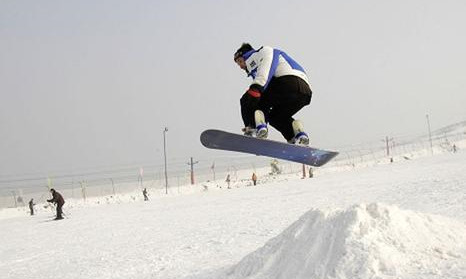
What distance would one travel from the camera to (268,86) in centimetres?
500

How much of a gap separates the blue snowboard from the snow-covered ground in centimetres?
70

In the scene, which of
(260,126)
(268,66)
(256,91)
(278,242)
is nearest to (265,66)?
(268,66)

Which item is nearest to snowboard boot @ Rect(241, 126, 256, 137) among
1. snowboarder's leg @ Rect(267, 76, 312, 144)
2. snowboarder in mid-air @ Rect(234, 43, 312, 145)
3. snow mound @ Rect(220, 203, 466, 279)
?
snowboarder in mid-air @ Rect(234, 43, 312, 145)

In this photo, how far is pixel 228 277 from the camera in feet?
20.4

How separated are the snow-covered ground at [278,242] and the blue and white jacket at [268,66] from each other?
1.74 metres

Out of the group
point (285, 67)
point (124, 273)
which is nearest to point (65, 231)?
point (124, 273)

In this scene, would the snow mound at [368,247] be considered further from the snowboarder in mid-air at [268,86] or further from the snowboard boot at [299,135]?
the snowboarder in mid-air at [268,86]

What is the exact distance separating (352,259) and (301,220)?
136 cm

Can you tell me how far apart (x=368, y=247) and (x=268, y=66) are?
2.11m

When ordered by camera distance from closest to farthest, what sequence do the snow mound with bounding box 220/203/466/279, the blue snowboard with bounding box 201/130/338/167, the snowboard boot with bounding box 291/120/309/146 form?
the snow mound with bounding box 220/203/466/279 < the blue snowboard with bounding box 201/130/338/167 < the snowboard boot with bounding box 291/120/309/146

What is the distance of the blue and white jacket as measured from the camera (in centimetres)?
479

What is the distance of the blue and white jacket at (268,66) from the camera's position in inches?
188

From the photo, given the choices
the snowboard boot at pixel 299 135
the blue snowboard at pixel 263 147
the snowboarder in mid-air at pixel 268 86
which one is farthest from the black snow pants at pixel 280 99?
the blue snowboard at pixel 263 147

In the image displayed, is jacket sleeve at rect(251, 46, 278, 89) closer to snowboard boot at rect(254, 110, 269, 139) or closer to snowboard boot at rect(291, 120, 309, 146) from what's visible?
snowboard boot at rect(254, 110, 269, 139)
